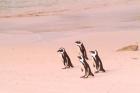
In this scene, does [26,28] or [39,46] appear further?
[26,28]

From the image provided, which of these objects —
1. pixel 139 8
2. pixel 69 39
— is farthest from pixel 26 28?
pixel 139 8

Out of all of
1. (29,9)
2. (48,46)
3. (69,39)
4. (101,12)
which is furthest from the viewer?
(29,9)

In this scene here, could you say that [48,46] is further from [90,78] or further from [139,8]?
[139,8]

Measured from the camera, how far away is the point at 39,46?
19.5m

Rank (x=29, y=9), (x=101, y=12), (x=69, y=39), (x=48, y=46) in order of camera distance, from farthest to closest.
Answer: (x=29, y=9), (x=101, y=12), (x=69, y=39), (x=48, y=46)

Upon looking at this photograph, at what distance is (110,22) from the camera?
2717 centimetres

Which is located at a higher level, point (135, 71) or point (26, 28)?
point (26, 28)

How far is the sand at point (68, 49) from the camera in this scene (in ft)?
36.2

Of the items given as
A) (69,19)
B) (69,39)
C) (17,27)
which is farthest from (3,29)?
(69,39)

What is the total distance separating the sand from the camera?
11.0 metres

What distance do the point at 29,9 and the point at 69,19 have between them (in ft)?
26.6

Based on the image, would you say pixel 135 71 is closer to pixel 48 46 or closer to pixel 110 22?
pixel 48 46

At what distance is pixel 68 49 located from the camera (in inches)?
722

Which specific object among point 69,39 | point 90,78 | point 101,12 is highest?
point 101,12
